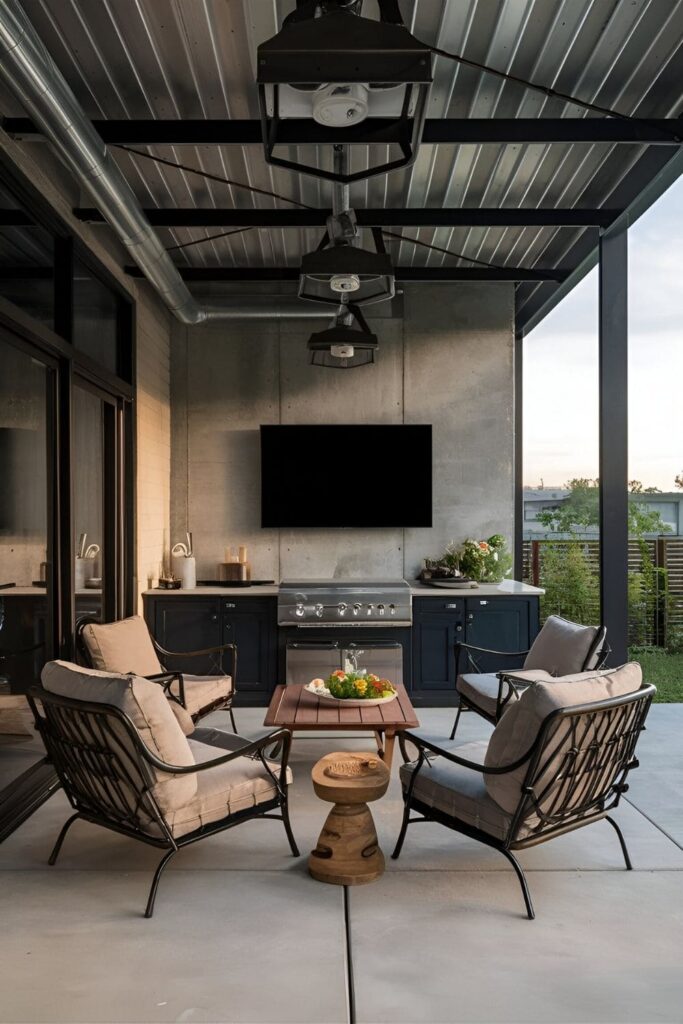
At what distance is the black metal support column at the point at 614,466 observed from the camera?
5.70 metres

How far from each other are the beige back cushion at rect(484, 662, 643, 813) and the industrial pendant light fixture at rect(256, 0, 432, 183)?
180 centimetres

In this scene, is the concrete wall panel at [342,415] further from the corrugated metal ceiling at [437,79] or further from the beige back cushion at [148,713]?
the beige back cushion at [148,713]

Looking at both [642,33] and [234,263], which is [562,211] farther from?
[234,263]

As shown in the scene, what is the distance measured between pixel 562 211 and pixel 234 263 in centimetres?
264

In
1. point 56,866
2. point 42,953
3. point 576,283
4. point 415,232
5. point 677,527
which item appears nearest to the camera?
point 42,953

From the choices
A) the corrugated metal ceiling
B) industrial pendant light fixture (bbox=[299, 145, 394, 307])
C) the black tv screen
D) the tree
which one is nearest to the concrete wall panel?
the black tv screen

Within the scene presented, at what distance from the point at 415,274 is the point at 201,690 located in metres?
3.75

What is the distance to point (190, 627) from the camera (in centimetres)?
628

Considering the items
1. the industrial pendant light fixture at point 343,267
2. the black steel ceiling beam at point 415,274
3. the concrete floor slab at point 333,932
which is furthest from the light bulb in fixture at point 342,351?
the concrete floor slab at point 333,932

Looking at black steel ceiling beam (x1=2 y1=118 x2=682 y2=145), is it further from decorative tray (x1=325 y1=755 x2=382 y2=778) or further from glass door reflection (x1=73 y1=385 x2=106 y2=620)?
decorative tray (x1=325 y1=755 x2=382 y2=778)

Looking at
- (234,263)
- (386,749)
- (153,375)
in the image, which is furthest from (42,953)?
(234,263)

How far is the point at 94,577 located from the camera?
5.28 m

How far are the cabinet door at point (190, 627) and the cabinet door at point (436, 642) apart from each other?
5.01 ft

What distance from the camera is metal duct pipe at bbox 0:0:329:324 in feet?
9.34
